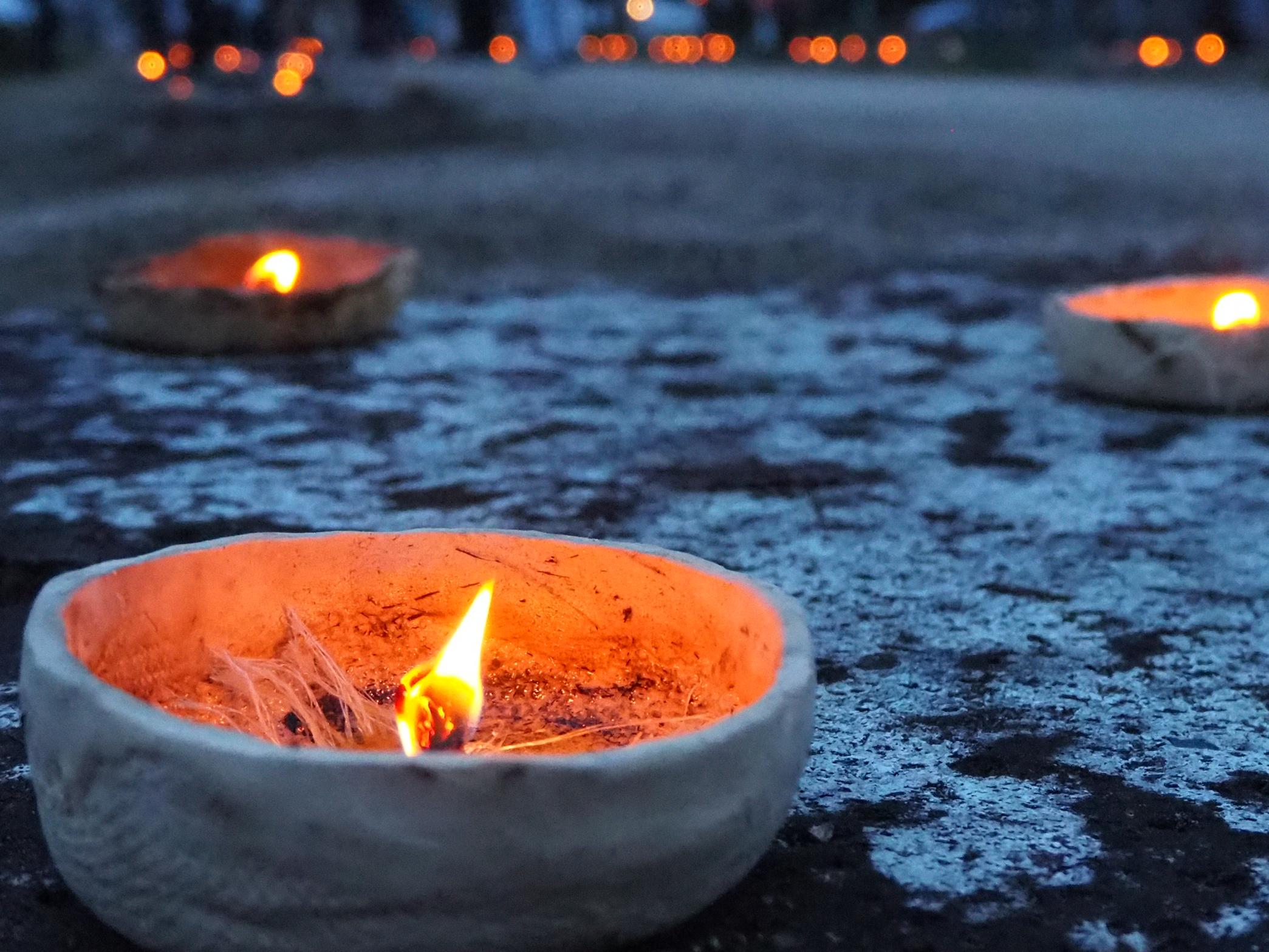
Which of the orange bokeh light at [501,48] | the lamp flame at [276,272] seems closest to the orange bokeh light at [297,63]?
the lamp flame at [276,272]

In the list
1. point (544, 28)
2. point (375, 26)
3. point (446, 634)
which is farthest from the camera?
point (375, 26)

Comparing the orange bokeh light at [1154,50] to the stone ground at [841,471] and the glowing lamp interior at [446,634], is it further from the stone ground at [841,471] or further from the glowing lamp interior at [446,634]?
the glowing lamp interior at [446,634]

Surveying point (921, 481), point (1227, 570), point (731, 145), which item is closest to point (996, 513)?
point (921, 481)

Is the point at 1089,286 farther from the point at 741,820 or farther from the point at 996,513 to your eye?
the point at 741,820

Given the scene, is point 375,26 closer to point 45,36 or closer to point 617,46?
point 45,36

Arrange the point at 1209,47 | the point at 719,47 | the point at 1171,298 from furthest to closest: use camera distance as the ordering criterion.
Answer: the point at 719,47 → the point at 1209,47 → the point at 1171,298

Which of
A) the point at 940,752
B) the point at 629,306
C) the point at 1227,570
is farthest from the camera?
the point at 629,306

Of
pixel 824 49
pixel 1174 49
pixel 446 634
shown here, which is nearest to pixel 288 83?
pixel 446 634

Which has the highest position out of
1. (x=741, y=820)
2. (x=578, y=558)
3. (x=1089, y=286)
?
(x=578, y=558)
